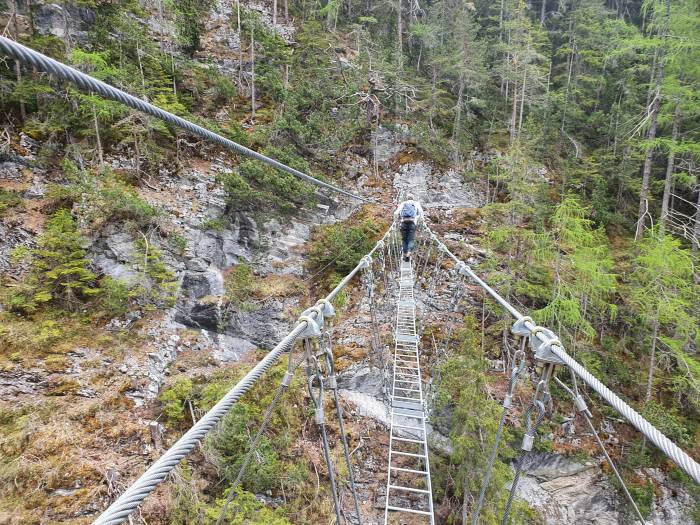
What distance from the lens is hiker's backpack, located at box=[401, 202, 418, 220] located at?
676 centimetres

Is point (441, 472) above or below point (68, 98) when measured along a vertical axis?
below

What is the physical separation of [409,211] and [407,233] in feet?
1.89

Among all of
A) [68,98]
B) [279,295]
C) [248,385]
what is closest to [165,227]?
[279,295]

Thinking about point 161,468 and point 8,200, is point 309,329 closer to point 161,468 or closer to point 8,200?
point 161,468

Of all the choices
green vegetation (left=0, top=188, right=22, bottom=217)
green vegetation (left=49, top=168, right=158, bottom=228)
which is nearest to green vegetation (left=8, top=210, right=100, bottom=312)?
green vegetation (left=49, top=168, right=158, bottom=228)

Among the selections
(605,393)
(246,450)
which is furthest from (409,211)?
(605,393)

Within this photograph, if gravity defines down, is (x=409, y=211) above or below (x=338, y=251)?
above

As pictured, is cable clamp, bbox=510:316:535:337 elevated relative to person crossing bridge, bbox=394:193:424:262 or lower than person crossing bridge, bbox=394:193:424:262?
lower

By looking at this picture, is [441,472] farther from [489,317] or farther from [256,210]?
[256,210]

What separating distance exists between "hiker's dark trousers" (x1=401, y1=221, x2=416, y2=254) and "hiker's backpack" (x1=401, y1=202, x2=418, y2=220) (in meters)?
0.13

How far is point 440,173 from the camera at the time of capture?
12.4 metres

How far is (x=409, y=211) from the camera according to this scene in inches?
267

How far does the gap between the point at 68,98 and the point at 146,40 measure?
2.66 meters

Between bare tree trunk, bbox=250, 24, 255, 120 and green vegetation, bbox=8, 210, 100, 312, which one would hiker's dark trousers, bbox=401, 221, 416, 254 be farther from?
bare tree trunk, bbox=250, 24, 255, 120
